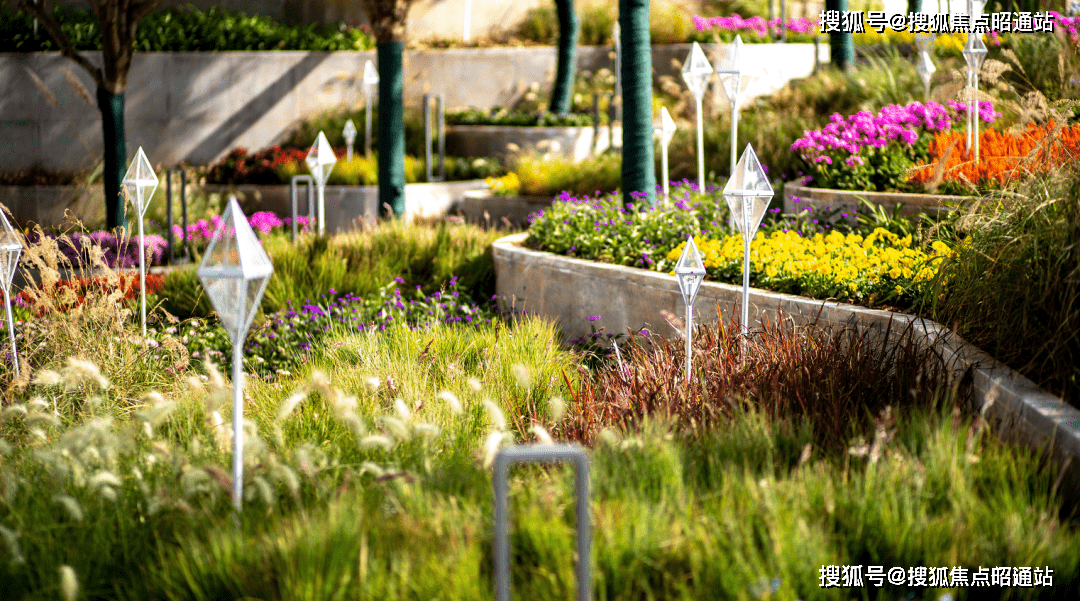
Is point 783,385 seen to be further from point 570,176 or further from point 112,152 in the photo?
point 112,152

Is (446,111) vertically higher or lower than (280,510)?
higher

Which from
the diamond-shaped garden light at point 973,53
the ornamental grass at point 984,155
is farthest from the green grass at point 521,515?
the diamond-shaped garden light at point 973,53

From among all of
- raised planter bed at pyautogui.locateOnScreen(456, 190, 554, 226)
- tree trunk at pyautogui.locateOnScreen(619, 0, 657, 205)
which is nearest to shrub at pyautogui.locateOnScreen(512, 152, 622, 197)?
raised planter bed at pyautogui.locateOnScreen(456, 190, 554, 226)

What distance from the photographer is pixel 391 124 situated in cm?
1022

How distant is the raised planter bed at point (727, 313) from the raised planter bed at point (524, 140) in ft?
17.0

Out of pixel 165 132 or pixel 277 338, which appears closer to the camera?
pixel 277 338

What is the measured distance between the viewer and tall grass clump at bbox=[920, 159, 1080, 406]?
3.45 meters

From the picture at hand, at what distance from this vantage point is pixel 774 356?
4.23 m

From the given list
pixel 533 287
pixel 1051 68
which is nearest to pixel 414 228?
pixel 533 287

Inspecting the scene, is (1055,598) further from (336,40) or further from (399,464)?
(336,40)

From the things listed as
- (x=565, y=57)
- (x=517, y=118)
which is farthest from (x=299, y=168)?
(x=565, y=57)

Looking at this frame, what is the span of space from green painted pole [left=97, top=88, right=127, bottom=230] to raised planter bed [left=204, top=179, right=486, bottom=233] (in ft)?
7.87

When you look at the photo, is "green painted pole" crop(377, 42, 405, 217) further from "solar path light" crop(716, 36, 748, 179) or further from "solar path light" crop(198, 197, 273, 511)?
"solar path light" crop(198, 197, 273, 511)

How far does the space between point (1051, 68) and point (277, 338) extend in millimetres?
7222
